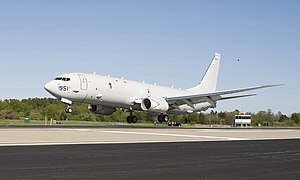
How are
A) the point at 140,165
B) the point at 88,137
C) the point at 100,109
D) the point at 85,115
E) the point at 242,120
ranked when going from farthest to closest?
1. the point at 242,120
2. the point at 85,115
3. the point at 100,109
4. the point at 88,137
5. the point at 140,165

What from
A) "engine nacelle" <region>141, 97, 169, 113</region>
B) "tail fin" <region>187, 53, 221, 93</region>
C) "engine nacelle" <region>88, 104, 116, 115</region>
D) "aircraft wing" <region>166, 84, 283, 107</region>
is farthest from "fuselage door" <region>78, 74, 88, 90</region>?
"tail fin" <region>187, 53, 221, 93</region>

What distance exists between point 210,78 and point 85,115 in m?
31.7

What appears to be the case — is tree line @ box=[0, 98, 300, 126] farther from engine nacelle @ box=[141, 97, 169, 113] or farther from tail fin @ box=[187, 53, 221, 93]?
engine nacelle @ box=[141, 97, 169, 113]

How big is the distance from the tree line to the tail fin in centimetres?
2385

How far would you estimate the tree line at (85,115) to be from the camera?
292 feet

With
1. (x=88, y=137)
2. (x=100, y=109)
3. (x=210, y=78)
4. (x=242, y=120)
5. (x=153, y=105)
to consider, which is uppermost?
(x=210, y=78)

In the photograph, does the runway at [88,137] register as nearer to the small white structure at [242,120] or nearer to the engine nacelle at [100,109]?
the engine nacelle at [100,109]

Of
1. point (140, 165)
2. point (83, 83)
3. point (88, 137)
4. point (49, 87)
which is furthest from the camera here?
point (83, 83)

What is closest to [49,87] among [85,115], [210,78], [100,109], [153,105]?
[100,109]

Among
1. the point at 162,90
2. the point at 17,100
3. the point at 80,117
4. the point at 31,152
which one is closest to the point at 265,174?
the point at 31,152

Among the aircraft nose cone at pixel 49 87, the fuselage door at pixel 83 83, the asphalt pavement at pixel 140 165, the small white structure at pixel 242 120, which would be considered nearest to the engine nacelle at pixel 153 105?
the fuselage door at pixel 83 83

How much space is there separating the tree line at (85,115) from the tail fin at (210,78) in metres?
23.8

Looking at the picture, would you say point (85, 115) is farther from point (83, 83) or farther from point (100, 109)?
point (83, 83)

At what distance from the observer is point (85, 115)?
9125 centimetres
